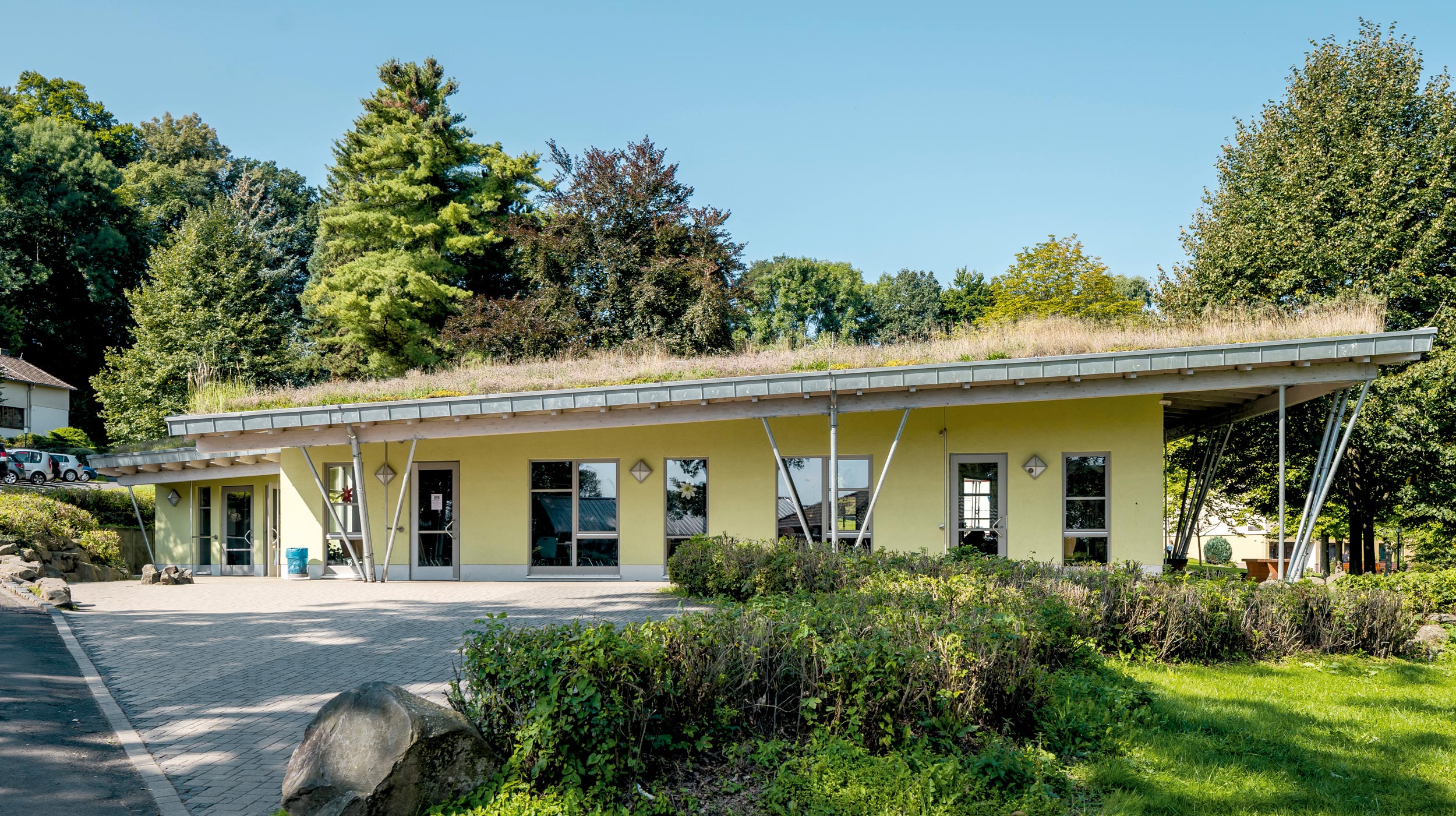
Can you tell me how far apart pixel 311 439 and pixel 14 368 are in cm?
3409

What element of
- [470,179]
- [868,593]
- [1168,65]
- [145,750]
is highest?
[470,179]

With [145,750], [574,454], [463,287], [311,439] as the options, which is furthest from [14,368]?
[145,750]

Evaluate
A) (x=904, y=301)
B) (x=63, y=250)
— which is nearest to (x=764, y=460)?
(x=63, y=250)

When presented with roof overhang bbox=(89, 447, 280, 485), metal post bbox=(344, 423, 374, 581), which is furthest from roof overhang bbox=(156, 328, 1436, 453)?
roof overhang bbox=(89, 447, 280, 485)

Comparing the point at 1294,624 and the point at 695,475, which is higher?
the point at 695,475

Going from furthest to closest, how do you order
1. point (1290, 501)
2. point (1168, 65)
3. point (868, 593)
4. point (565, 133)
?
point (565, 133) → point (1290, 501) → point (1168, 65) → point (868, 593)

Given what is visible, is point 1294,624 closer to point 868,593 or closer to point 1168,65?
point 868,593

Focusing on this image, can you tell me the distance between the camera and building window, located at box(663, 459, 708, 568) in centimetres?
1550

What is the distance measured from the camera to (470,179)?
33.9 m

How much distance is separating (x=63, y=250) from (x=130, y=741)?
4382 cm

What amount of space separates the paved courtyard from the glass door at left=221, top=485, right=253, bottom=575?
14.9 feet

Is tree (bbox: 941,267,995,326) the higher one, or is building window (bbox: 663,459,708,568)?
tree (bbox: 941,267,995,326)

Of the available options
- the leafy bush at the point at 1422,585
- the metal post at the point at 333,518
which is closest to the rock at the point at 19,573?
the metal post at the point at 333,518

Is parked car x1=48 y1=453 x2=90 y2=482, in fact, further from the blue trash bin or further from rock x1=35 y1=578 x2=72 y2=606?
rock x1=35 y1=578 x2=72 y2=606
